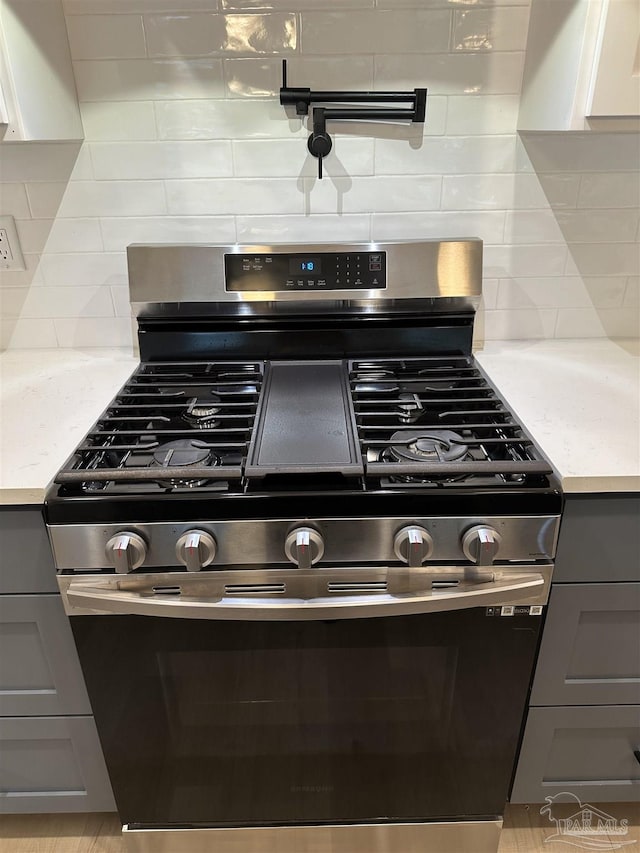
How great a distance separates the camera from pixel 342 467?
0.90 m

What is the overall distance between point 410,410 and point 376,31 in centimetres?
80

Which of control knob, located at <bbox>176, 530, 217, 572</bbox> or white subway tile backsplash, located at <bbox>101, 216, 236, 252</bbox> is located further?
white subway tile backsplash, located at <bbox>101, 216, 236, 252</bbox>

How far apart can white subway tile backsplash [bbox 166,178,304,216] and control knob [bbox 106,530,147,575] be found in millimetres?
816

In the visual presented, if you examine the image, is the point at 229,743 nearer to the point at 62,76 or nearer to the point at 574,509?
the point at 574,509

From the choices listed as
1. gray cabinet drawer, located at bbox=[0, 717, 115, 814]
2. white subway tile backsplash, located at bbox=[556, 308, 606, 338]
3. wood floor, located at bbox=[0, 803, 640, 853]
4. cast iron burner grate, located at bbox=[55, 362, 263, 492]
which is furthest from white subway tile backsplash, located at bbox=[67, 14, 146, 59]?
wood floor, located at bbox=[0, 803, 640, 853]

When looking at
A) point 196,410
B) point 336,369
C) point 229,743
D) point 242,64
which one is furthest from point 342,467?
point 242,64

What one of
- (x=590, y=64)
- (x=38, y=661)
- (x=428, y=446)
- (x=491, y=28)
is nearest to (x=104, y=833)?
(x=38, y=661)

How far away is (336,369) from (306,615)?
23.4 inches

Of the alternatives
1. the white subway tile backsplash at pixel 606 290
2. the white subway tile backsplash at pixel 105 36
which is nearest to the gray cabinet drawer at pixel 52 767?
the white subway tile backsplash at pixel 105 36

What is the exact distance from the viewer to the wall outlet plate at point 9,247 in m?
1.38

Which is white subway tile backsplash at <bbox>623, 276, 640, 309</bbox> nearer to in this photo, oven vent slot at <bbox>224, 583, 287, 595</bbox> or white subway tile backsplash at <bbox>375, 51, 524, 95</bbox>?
white subway tile backsplash at <bbox>375, 51, 524, 95</bbox>

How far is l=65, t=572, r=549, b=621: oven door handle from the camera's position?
0.93m

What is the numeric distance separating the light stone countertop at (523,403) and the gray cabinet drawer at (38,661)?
0.75 feet

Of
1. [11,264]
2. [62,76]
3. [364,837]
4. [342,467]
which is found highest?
[62,76]
